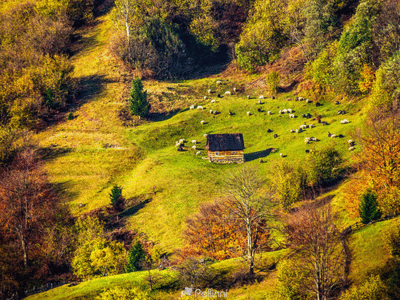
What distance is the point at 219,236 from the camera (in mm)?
58188

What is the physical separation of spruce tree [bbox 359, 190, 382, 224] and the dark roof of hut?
3683 cm

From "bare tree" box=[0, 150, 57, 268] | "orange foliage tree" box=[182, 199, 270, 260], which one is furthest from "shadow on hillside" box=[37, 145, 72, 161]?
Answer: "orange foliage tree" box=[182, 199, 270, 260]

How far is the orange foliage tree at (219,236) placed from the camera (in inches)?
2203

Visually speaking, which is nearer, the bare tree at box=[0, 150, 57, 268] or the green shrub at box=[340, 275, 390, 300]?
the green shrub at box=[340, 275, 390, 300]

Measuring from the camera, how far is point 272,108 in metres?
99.1

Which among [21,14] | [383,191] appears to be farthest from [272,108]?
[21,14]

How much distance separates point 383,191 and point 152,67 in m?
84.5

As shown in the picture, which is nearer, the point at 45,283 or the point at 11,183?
the point at 45,283

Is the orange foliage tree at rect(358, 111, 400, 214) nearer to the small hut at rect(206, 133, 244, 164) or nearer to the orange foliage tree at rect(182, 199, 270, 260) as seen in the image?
the orange foliage tree at rect(182, 199, 270, 260)

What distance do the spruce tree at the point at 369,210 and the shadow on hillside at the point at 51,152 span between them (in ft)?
221

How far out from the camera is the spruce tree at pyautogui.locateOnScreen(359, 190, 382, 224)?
161 feet

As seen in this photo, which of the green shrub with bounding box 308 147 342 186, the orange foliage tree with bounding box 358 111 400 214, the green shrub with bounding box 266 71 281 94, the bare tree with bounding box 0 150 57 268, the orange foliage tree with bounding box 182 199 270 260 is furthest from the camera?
the green shrub with bounding box 266 71 281 94

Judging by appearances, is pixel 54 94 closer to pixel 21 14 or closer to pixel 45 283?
pixel 21 14

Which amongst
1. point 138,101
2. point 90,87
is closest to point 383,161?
point 138,101
